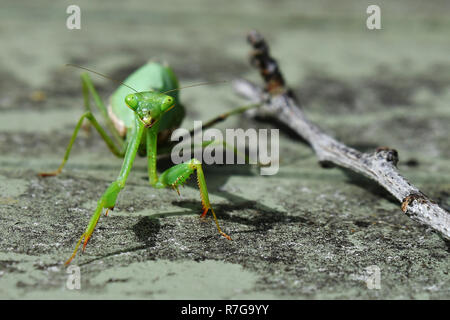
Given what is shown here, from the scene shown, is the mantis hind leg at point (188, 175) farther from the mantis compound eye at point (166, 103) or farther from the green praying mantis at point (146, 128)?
the mantis compound eye at point (166, 103)

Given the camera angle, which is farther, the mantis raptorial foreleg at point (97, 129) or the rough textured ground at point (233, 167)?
the mantis raptorial foreleg at point (97, 129)

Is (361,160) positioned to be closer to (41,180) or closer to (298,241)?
(298,241)

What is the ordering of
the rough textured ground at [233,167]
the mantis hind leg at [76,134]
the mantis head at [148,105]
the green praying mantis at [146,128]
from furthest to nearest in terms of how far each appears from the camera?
1. the mantis hind leg at [76,134]
2. the mantis head at [148,105]
3. the green praying mantis at [146,128]
4. the rough textured ground at [233,167]

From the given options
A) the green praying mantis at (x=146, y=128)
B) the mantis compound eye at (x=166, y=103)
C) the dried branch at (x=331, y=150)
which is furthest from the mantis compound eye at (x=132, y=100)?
the dried branch at (x=331, y=150)

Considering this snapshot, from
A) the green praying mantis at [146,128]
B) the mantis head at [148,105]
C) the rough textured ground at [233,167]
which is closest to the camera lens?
the rough textured ground at [233,167]

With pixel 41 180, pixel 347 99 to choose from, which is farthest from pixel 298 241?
pixel 347 99
